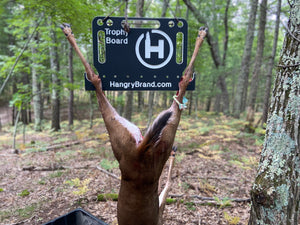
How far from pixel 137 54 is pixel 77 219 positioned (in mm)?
2354

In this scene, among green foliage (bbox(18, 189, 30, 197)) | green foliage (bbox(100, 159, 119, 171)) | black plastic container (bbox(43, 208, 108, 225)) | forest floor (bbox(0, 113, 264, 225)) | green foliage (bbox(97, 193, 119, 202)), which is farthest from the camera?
green foliage (bbox(100, 159, 119, 171))

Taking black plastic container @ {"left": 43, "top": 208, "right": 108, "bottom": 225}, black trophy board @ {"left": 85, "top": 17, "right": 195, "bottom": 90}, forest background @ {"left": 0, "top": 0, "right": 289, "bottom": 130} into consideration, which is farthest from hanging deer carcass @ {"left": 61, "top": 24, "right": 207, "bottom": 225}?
black plastic container @ {"left": 43, "top": 208, "right": 108, "bottom": 225}

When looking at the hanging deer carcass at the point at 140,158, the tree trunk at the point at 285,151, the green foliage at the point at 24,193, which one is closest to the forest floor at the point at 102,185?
the green foliage at the point at 24,193

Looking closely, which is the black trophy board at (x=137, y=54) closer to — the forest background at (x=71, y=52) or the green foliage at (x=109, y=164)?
the forest background at (x=71, y=52)

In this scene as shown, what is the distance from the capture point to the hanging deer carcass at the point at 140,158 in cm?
114

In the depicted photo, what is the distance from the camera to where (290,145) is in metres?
1.89

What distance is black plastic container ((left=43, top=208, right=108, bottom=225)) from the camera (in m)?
2.49

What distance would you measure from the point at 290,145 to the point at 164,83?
4.49 feet

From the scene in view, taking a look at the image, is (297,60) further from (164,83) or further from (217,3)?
(217,3)

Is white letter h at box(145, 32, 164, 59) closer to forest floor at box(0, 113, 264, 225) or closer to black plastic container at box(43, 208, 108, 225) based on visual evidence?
black plastic container at box(43, 208, 108, 225)


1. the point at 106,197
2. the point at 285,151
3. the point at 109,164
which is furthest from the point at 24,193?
the point at 285,151

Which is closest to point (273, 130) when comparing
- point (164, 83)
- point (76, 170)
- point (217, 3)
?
point (164, 83)

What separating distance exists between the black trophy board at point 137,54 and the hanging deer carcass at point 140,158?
1.25 ft

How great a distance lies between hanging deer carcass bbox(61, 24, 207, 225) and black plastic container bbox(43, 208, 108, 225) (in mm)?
1455
